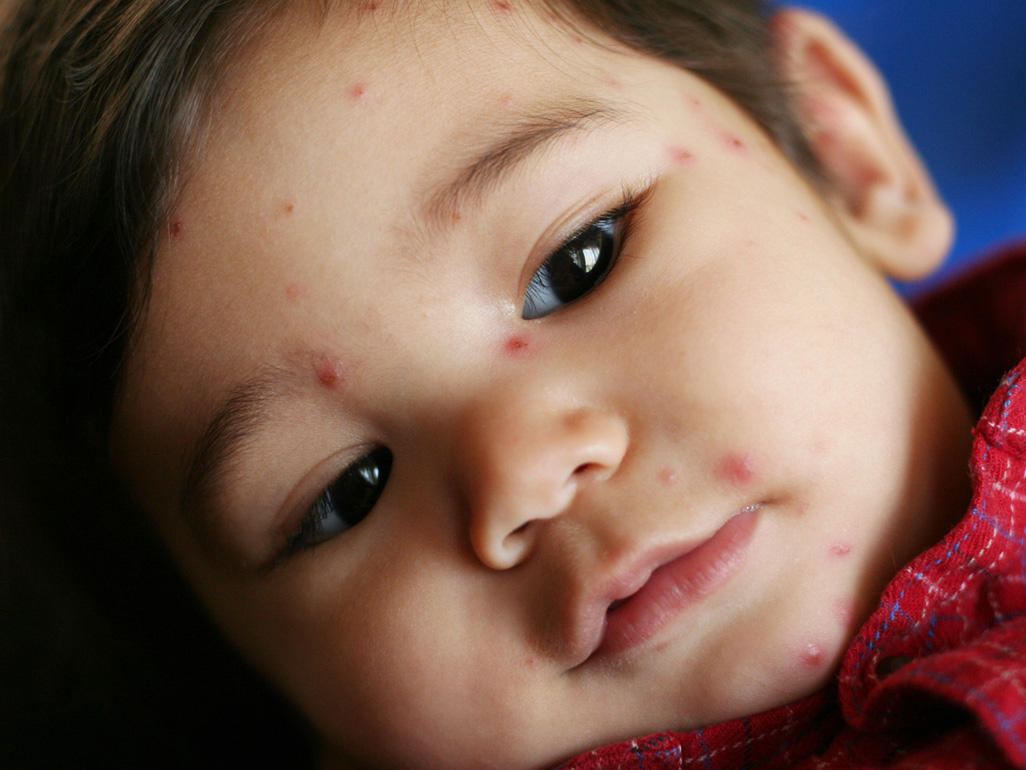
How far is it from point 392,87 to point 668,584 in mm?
488

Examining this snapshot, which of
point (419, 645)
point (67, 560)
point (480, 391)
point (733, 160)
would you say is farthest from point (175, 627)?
point (733, 160)

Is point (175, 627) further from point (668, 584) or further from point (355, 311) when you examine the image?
point (668, 584)

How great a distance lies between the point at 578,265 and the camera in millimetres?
893

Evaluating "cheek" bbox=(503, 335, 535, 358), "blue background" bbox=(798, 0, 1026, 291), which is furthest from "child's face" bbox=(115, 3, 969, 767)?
"blue background" bbox=(798, 0, 1026, 291)

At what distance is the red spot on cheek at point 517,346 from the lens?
0.85 m

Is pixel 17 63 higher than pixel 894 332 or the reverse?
higher

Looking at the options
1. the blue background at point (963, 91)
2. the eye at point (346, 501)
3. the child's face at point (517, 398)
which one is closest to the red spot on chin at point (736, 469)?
the child's face at point (517, 398)

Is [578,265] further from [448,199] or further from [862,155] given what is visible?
[862,155]

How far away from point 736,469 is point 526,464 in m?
0.17

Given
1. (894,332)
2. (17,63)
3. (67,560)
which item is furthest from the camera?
(67,560)

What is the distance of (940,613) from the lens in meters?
0.84

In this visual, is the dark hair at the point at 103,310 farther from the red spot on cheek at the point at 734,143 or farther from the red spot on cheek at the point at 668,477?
the red spot on cheek at the point at 668,477

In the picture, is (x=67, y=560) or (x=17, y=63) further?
(x=67, y=560)

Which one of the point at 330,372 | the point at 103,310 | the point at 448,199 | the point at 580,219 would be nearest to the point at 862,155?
the point at 580,219
